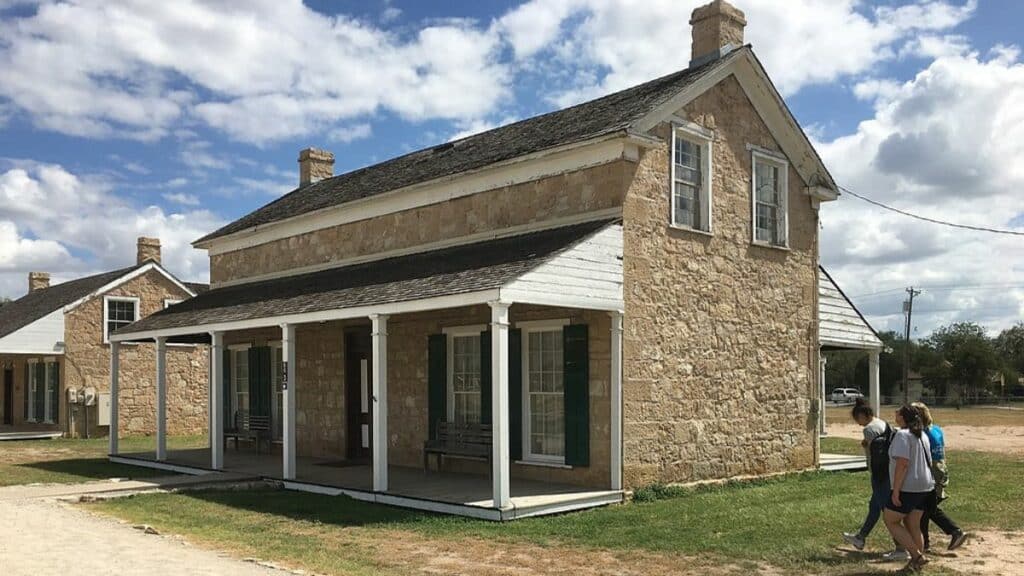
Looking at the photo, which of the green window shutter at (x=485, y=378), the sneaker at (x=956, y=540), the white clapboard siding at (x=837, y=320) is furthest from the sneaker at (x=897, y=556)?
the white clapboard siding at (x=837, y=320)

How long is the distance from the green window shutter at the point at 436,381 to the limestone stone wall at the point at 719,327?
11.2 ft

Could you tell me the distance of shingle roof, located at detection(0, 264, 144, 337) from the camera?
88.7ft

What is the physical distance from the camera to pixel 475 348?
560 inches

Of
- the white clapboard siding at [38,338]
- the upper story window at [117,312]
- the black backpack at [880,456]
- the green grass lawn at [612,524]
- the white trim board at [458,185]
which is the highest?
the white trim board at [458,185]

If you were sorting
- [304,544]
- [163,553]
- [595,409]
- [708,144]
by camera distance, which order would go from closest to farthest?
[163,553] → [304,544] → [595,409] → [708,144]

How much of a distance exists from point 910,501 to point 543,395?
578cm

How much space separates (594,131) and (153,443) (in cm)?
1650

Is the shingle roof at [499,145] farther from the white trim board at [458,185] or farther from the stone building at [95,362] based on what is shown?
the stone building at [95,362]

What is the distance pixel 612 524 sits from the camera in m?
10.3

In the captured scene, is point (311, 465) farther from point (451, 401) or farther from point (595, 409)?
point (595, 409)

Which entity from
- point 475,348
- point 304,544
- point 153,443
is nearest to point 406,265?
point 475,348

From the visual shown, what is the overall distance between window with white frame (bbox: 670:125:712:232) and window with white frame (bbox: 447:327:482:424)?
3.49 meters

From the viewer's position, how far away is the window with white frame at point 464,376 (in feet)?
46.5

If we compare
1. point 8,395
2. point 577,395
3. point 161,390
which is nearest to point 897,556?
point 577,395
